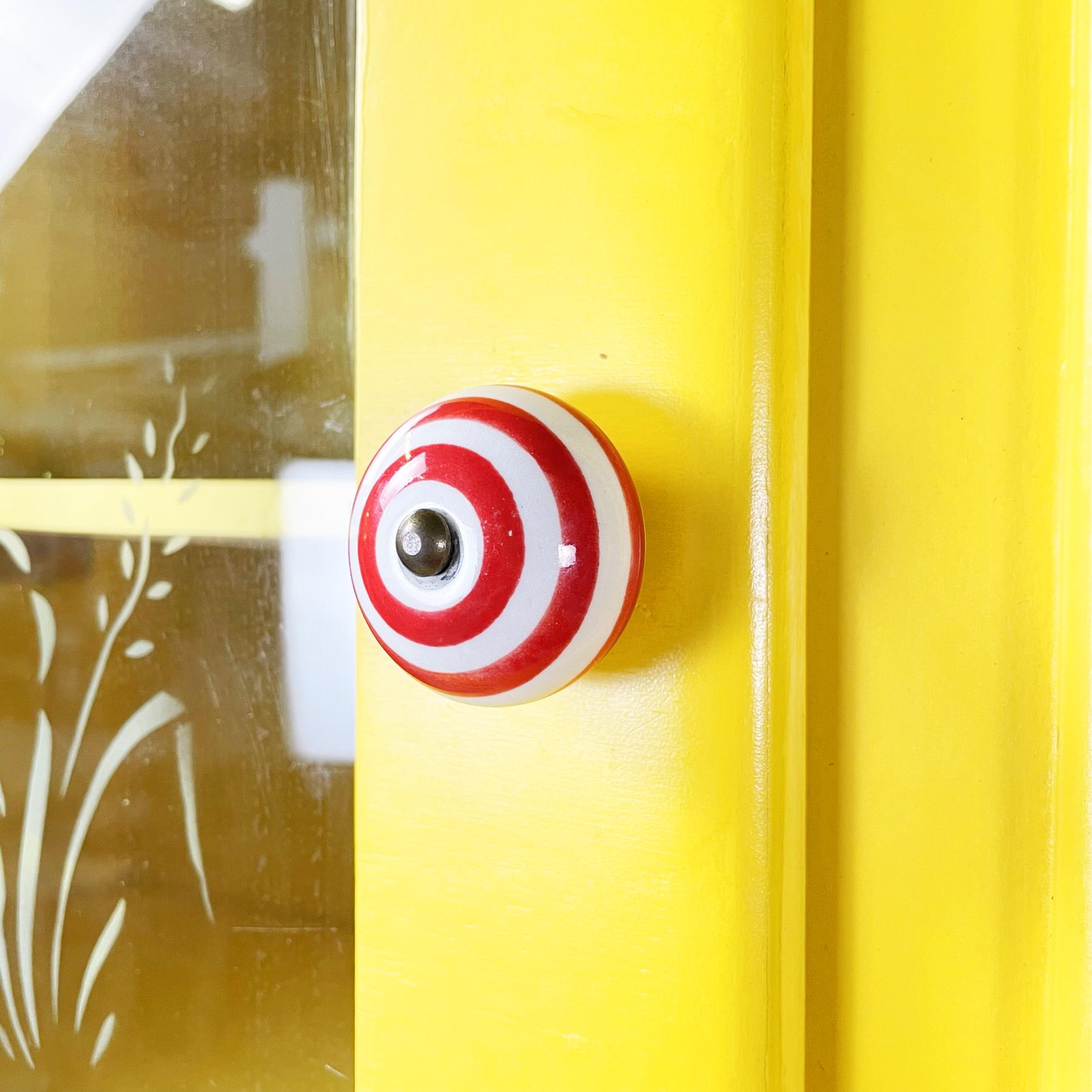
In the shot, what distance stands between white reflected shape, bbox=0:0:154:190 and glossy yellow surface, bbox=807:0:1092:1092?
410 millimetres

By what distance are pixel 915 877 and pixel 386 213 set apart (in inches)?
15.2

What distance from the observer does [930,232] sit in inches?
14.9

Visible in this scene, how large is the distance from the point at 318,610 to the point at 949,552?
12.5 inches

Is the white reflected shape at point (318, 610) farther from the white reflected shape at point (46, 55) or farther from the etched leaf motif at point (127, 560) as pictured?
the white reflected shape at point (46, 55)

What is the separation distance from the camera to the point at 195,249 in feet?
1.67

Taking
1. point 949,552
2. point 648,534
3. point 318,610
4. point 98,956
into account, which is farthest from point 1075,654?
point 98,956

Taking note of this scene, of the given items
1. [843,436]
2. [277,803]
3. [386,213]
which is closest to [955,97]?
[843,436]

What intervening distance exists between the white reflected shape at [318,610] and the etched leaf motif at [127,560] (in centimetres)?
11

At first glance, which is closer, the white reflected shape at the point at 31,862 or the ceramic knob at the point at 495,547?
the ceramic knob at the point at 495,547

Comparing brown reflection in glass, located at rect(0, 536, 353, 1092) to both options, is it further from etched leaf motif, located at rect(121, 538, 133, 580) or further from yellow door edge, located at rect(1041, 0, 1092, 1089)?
yellow door edge, located at rect(1041, 0, 1092, 1089)

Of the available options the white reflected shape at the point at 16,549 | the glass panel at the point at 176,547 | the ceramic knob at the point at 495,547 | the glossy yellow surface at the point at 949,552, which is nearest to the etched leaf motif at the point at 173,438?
the glass panel at the point at 176,547

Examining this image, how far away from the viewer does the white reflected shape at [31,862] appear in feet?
1.82

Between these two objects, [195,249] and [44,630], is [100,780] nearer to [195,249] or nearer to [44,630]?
[44,630]

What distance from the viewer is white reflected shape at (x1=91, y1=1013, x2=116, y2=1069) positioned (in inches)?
21.5
